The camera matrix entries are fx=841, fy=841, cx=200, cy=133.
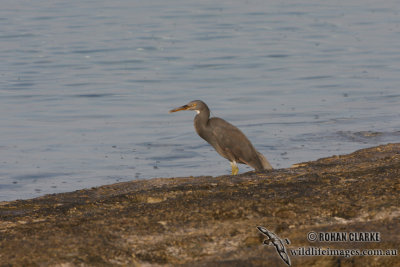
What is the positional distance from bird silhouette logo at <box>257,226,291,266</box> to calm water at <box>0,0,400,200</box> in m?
5.90

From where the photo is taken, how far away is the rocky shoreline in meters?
5.53

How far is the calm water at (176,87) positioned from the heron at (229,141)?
4.50 feet

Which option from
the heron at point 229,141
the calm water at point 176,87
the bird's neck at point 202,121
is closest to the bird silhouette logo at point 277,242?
the heron at point 229,141

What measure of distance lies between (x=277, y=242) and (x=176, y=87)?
14325 millimetres

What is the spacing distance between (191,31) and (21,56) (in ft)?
24.8

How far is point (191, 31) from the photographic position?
101 feet

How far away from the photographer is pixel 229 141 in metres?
10.8

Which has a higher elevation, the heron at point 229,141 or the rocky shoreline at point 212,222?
the rocky shoreline at point 212,222

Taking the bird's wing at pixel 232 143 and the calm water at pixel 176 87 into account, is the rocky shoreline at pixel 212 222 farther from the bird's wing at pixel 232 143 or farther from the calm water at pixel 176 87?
the calm water at pixel 176 87

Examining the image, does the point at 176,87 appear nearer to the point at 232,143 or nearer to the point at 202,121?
the point at 202,121

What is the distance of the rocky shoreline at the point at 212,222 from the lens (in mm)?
5531

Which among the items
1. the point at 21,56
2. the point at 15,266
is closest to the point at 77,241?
the point at 15,266

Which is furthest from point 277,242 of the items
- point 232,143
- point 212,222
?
point 232,143

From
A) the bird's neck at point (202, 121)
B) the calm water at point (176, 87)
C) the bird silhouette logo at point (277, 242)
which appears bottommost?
the calm water at point (176, 87)
